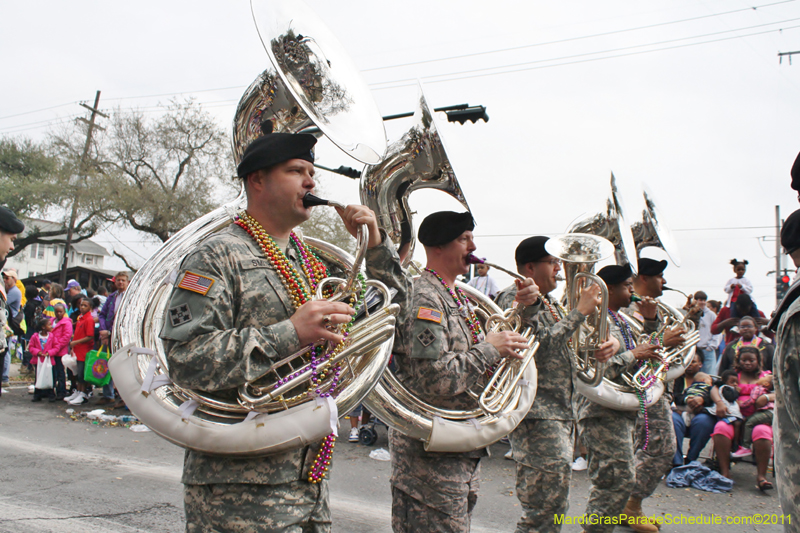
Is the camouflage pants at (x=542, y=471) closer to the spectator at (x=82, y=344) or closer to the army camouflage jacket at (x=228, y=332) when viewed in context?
the army camouflage jacket at (x=228, y=332)

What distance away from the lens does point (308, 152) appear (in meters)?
2.39

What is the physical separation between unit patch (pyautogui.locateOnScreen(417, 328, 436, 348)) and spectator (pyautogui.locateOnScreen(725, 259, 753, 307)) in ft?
27.1

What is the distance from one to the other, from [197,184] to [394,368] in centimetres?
2772

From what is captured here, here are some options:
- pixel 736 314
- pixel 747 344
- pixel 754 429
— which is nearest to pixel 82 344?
pixel 754 429

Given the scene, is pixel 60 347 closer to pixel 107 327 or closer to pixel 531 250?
pixel 107 327

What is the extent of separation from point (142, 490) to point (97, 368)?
5.16 metres

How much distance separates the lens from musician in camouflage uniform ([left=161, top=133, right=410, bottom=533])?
1.99m

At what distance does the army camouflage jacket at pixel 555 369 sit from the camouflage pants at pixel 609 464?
64 centimetres

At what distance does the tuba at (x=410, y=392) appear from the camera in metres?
3.00

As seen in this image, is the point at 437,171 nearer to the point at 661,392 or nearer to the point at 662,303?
the point at 661,392

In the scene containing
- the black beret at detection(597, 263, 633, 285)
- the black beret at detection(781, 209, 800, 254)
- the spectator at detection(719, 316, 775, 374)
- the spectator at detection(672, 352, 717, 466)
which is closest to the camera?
the black beret at detection(781, 209, 800, 254)

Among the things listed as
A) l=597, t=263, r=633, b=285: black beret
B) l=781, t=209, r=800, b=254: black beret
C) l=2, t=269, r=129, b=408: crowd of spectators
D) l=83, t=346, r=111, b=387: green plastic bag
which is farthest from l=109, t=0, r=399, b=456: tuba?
l=83, t=346, r=111, b=387: green plastic bag

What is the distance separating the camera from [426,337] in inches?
122

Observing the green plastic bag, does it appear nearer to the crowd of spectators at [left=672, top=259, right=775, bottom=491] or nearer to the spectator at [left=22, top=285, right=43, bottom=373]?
the spectator at [left=22, top=285, right=43, bottom=373]
